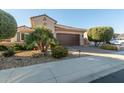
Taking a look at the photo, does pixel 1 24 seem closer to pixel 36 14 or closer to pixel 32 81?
pixel 32 81

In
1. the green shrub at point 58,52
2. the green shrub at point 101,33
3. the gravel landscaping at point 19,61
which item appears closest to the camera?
the gravel landscaping at point 19,61

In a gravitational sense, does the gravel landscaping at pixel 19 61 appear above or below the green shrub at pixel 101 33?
below

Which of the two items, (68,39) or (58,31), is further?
(68,39)

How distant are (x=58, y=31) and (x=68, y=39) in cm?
212

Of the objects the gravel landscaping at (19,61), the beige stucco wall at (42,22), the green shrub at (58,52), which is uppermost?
the beige stucco wall at (42,22)

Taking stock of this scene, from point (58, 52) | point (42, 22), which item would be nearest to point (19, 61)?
point (58, 52)

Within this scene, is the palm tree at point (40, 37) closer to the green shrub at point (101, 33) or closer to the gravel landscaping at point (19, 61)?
the gravel landscaping at point (19, 61)

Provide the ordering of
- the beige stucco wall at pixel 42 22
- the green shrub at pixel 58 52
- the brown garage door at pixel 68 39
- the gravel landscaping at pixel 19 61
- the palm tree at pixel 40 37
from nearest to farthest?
the gravel landscaping at pixel 19 61 → the green shrub at pixel 58 52 → the palm tree at pixel 40 37 → the beige stucco wall at pixel 42 22 → the brown garage door at pixel 68 39

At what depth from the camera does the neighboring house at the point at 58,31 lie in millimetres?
18484

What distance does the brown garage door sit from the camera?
20281 millimetres

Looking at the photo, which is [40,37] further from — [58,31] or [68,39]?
[68,39]

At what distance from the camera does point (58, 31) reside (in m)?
19.9

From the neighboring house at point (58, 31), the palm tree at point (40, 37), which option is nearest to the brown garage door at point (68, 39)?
the neighboring house at point (58, 31)

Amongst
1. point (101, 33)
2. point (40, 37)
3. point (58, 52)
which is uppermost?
point (101, 33)
